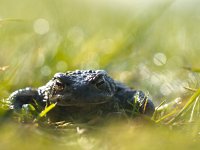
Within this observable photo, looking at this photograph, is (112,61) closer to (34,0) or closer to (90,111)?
(90,111)

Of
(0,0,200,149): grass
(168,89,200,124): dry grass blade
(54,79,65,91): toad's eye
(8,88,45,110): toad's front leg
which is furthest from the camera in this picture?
(8,88,45,110): toad's front leg

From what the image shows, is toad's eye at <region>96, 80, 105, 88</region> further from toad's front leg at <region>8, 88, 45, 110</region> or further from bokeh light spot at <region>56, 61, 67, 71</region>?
bokeh light spot at <region>56, 61, 67, 71</region>

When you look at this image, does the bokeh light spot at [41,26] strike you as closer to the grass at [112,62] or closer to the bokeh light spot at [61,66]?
the grass at [112,62]

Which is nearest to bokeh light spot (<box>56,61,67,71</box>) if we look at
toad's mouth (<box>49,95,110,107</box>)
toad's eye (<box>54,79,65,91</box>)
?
toad's eye (<box>54,79,65,91</box>)

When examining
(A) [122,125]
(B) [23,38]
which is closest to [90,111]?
(A) [122,125]

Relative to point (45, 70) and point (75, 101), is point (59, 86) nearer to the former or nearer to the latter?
point (75, 101)

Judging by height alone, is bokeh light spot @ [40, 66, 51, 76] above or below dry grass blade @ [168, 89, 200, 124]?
above

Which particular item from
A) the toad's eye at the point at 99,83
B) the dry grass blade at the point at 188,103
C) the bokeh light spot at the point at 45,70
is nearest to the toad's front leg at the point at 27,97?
the toad's eye at the point at 99,83

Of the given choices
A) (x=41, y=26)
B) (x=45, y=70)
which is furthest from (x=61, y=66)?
(x=41, y=26)

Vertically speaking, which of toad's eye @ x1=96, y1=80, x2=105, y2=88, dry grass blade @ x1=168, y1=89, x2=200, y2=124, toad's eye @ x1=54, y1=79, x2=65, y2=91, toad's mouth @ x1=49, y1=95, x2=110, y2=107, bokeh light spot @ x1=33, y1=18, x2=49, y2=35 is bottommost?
dry grass blade @ x1=168, y1=89, x2=200, y2=124
